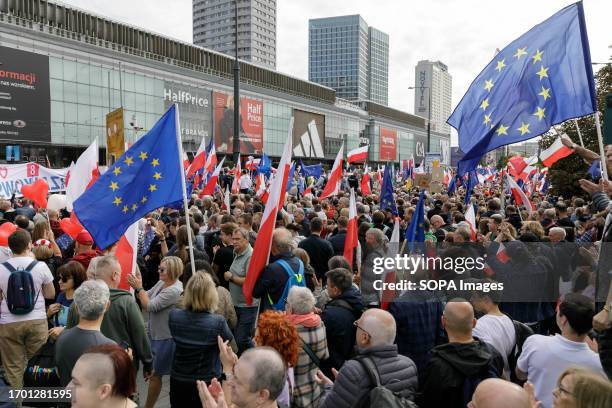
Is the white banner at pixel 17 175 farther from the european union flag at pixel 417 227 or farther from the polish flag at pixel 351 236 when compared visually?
the european union flag at pixel 417 227

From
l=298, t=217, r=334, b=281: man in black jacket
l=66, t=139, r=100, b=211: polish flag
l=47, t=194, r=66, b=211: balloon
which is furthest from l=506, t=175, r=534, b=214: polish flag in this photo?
l=47, t=194, r=66, b=211: balloon

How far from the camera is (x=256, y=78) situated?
6606 centimetres

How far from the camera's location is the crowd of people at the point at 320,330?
262cm

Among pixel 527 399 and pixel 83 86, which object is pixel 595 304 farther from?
pixel 83 86

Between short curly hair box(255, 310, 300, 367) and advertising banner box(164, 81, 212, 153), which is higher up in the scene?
advertising banner box(164, 81, 212, 153)

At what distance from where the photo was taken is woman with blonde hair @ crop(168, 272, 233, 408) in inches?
159

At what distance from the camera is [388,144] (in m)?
98.2

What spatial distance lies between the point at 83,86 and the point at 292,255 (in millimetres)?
42614

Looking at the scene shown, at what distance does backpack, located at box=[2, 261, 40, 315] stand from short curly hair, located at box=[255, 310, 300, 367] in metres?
2.83

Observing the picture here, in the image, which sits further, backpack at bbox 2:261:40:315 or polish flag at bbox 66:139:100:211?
polish flag at bbox 66:139:100:211

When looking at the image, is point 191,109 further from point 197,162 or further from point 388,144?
point 388,144

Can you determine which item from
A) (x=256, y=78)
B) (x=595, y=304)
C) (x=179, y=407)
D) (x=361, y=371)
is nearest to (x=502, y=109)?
(x=595, y=304)

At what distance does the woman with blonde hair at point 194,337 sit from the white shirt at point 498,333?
77.4 inches

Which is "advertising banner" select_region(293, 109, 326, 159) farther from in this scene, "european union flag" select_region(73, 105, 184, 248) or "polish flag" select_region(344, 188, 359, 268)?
"european union flag" select_region(73, 105, 184, 248)
